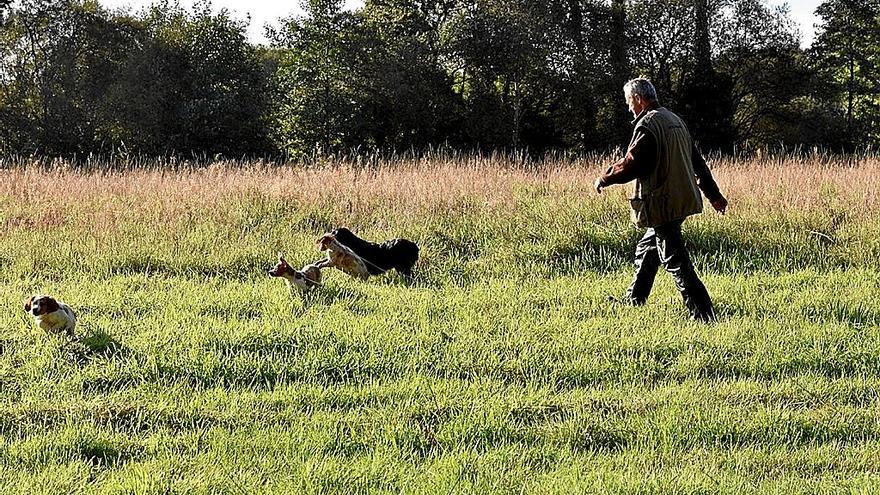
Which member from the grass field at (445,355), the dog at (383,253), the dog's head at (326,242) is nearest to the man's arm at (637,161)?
the grass field at (445,355)

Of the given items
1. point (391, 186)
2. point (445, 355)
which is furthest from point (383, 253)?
point (391, 186)

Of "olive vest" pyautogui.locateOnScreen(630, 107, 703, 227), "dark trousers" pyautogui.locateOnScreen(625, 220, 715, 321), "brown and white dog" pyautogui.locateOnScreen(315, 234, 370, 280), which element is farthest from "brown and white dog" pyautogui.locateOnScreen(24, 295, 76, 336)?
"dark trousers" pyautogui.locateOnScreen(625, 220, 715, 321)

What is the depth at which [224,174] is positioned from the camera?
12.5 meters

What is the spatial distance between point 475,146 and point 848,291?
15.3 meters

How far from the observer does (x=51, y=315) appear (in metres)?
5.92

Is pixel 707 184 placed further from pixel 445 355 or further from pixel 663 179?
pixel 445 355

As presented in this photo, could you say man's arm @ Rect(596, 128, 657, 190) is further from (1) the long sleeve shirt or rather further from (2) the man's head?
(2) the man's head

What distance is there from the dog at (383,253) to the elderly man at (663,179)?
2.23 meters

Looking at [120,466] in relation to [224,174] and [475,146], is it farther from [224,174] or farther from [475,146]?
[475,146]

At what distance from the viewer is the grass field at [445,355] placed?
422cm

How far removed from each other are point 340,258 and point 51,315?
8.52 feet

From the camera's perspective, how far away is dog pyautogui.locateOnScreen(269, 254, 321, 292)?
7078mm

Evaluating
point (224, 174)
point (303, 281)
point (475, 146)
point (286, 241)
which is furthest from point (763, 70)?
point (303, 281)

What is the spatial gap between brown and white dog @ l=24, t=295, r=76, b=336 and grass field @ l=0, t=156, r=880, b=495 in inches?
4.0
